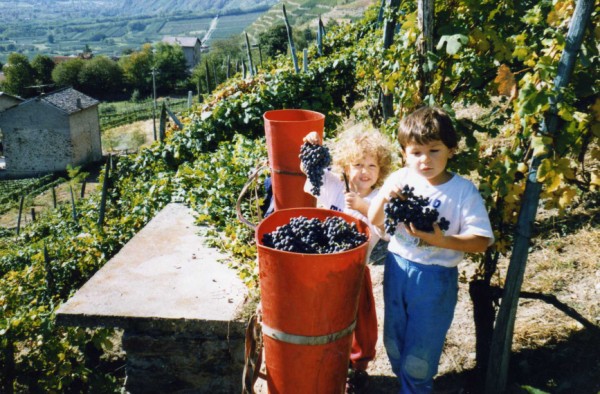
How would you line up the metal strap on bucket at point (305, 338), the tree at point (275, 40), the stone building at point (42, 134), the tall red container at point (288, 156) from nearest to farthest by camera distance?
the metal strap on bucket at point (305, 338) < the tall red container at point (288, 156) < the stone building at point (42, 134) < the tree at point (275, 40)

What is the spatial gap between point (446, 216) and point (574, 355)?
1190 millimetres

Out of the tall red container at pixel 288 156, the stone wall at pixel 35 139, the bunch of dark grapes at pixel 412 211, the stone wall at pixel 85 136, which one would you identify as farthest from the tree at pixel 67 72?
the bunch of dark grapes at pixel 412 211

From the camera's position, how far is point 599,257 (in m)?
3.25

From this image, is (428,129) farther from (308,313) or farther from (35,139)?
(35,139)

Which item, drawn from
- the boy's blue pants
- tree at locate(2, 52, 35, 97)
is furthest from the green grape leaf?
tree at locate(2, 52, 35, 97)

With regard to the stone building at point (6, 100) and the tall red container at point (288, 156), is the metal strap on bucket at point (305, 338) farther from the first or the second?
the stone building at point (6, 100)

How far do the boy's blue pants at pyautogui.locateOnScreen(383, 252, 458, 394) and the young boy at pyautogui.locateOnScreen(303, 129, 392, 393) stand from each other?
0.28 metres

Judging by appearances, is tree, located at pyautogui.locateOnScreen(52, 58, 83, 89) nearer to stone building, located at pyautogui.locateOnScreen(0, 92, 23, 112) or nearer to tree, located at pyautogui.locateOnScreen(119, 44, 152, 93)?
tree, located at pyautogui.locateOnScreen(119, 44, 152, 93)

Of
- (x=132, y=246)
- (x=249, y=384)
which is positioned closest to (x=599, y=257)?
(x=249, y=384)

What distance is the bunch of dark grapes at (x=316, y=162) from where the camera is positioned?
8.29 feet

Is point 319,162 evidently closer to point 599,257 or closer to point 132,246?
point 132,246

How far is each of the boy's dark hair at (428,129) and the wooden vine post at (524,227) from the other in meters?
0.36

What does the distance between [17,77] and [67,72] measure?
221 inches

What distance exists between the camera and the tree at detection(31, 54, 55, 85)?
Answer: 62.8 m
